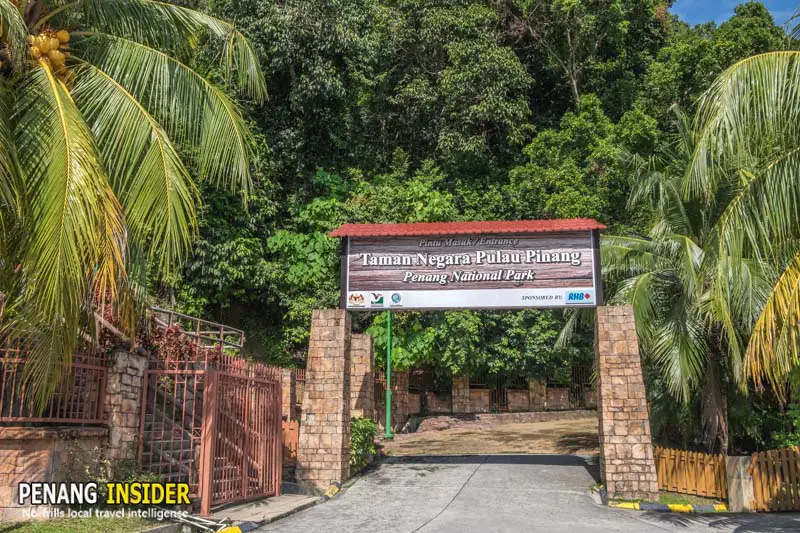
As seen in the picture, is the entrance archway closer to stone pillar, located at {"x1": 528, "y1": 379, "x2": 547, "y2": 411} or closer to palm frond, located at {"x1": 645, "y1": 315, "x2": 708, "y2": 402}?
palm frond, located at {"x1": 645, "y1": 315, "x2": 708, "y2": 402}

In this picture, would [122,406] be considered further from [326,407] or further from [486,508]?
[486,508]

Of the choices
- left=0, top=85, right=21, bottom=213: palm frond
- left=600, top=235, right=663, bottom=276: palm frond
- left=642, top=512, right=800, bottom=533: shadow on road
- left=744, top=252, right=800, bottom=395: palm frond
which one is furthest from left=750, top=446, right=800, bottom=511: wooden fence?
left=0, top=85, right=21, bottom=213: palm frond

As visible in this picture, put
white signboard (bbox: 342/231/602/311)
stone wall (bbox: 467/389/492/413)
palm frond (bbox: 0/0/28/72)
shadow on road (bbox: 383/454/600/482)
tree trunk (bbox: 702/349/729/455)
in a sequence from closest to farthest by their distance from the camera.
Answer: palm frond (bbox: 0/0/28/72), white signboard (bbox: 342/231/602/311), tree trunk (bbox: 702/349/729/455), shadow on road (bbox: 383/454/600/482), stone wall (bbox: 467/389/492/413)

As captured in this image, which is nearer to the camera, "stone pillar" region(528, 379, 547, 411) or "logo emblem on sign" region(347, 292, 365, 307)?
"logo emblem on sign" region(347, 292, 365, 307)

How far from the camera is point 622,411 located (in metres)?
12.8

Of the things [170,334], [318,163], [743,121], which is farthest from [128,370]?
[318,163]

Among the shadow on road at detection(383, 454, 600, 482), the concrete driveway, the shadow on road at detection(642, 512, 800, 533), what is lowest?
the shadow on road at detection(642, 512, 800, 533)

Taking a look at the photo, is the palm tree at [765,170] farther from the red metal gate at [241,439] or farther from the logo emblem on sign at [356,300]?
the logo emblem on sign at [356,300]

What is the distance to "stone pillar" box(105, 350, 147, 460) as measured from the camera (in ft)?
30.2

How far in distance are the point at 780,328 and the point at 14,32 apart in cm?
871

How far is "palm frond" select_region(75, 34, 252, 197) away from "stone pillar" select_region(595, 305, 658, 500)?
25.2ft

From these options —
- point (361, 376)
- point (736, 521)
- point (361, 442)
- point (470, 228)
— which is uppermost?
point (470, 228)

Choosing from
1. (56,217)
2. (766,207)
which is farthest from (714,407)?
(56,217)

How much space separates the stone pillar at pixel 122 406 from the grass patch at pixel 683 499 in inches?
348
